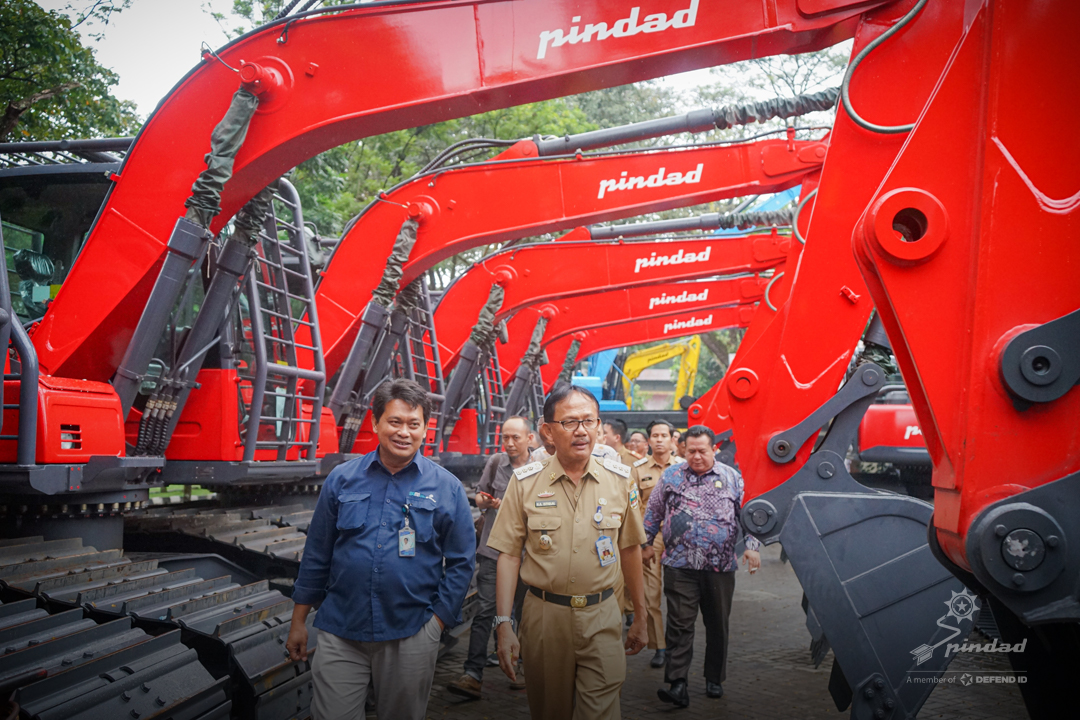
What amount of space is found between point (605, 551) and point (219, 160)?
3485 millimetres

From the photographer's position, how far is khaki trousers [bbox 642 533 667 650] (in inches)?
279

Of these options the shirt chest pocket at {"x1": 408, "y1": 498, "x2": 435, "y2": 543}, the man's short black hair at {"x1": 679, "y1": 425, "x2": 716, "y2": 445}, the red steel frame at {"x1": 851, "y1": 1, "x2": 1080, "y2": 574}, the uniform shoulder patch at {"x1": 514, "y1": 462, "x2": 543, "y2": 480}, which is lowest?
the shirt chest pocket at {"x1": 408, "y1": 498, "x2": 435, "y2": 543}

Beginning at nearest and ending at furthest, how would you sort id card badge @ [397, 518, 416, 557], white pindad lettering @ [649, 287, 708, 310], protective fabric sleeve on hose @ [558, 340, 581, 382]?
id card badge @ [397, 518, 416, 557] < white pindad lettering @ [649, 287, 708, 310] < protective fabric sleeve on hose @ [558, 340, 581, 382]

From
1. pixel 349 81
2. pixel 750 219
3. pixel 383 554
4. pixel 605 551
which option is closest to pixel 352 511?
pixel 383 554

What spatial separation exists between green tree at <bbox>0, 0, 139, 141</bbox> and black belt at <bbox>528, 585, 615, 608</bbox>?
849 centimetres

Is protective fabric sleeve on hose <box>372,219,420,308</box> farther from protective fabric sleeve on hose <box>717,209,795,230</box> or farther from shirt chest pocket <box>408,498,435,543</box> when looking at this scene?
protective fabric sleeve on hose <box>717,209,795,230</box>

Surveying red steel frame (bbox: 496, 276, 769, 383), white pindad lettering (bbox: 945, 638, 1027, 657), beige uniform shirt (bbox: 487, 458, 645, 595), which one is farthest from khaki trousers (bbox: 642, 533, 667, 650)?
red steel frame (bbox: 496, 276, 769, 383)

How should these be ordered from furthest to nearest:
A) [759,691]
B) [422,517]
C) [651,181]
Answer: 1. [651,181]
2. [759,691]
3. [422,517]

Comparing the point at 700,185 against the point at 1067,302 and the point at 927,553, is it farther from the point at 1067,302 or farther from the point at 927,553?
the point at 1067,302

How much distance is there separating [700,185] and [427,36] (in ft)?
14.7

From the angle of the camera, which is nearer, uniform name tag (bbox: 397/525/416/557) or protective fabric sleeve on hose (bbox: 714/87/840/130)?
uniform name tag (bbox: 397/525/416/557)

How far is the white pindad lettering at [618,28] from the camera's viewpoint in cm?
548

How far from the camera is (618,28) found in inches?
221

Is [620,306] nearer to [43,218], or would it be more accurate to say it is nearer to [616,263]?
[616,263]
